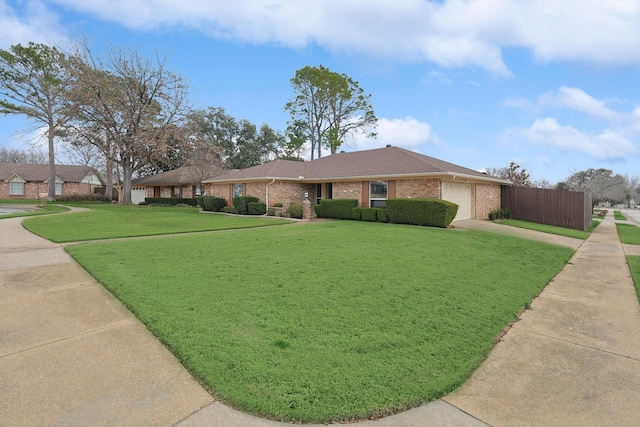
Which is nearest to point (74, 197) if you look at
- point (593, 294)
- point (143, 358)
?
point (143, 358)

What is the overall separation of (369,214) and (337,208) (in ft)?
6.83

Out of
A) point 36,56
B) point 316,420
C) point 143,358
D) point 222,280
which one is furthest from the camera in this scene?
point 36,56

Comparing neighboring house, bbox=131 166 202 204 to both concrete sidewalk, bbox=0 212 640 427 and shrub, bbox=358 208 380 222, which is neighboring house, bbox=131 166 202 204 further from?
concrete sidewalk, bbox=0 212 640 427

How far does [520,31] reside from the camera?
11469mm

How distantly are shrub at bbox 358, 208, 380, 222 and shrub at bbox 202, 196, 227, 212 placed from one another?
37.6ft

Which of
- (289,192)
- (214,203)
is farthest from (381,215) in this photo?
(214,203)

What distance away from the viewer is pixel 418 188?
16.4 m

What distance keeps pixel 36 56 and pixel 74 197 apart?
14.0m

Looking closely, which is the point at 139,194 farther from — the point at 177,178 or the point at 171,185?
the point at 177,178

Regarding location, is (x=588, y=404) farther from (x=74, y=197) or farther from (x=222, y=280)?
(x=74, y=197)

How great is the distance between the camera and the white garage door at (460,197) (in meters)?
16.4

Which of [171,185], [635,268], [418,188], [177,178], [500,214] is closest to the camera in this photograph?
[635,268]

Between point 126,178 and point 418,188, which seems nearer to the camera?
point 418,188

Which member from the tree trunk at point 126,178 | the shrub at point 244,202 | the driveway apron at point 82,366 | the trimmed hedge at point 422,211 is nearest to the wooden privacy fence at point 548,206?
the trimmed hedge at point 422,211
